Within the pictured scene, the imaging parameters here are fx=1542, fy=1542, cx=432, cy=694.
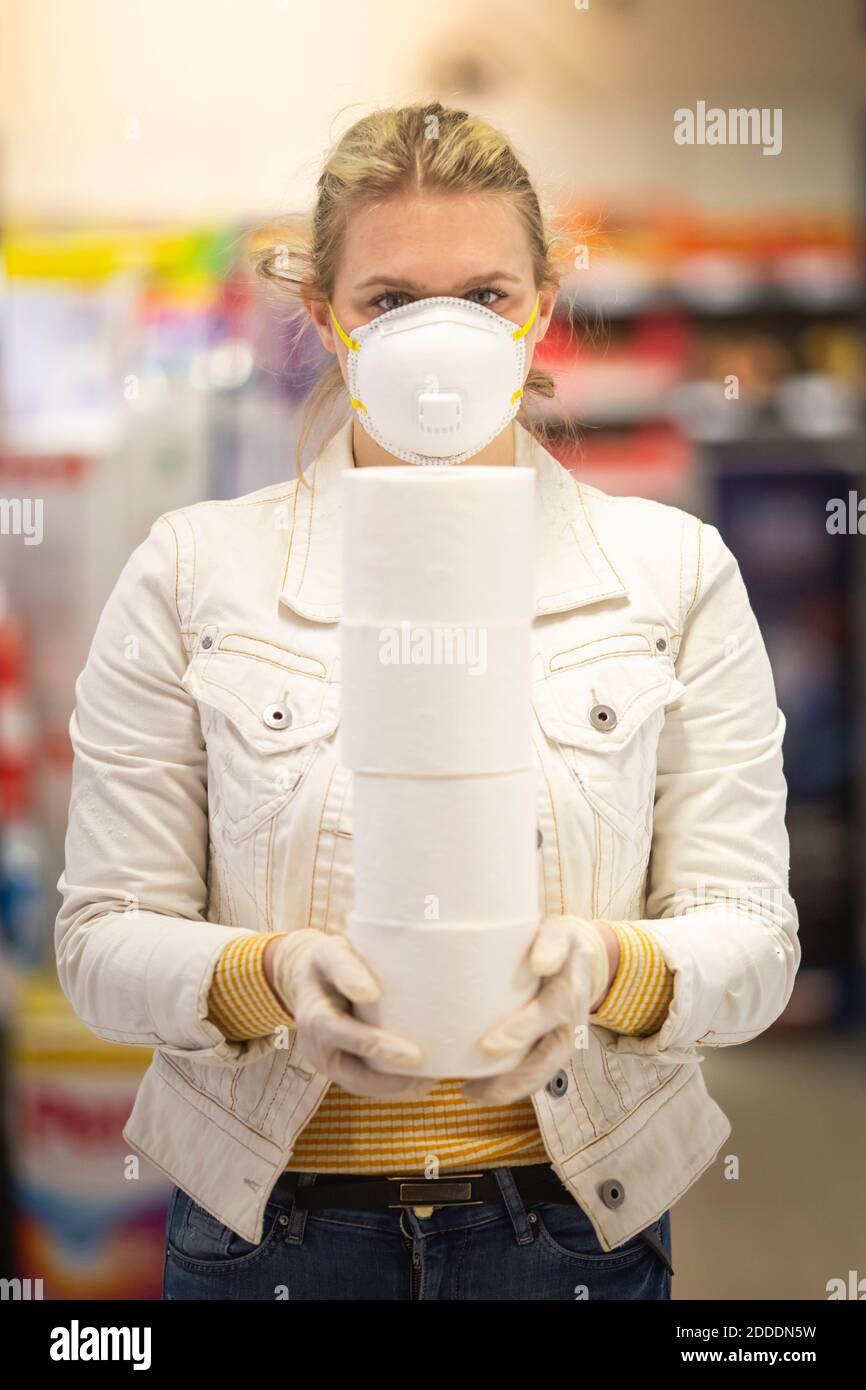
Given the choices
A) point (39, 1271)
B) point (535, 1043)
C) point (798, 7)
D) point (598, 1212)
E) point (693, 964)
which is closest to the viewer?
point (535, 1043)

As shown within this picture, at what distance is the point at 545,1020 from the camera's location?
1291mm

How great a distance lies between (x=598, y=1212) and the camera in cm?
153

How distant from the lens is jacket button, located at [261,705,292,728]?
4.93 feet

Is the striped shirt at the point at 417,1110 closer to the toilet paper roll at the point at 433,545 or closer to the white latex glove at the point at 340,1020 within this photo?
the white latex glove at the point at 340,1020

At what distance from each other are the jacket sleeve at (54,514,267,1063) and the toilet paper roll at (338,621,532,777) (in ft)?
1.00

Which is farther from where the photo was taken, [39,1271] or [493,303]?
[39,1271]

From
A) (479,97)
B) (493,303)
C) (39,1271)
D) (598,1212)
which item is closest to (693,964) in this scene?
(598,1212)

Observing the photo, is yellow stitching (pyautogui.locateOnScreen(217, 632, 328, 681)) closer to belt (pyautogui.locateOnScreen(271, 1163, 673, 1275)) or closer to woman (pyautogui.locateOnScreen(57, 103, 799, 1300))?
woman (pyautogui.locateOnScreen(57, 103, 799, 1300))

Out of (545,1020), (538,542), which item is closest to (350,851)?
(545,1020)

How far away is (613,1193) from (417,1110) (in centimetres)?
24

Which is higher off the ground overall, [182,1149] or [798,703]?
[798,703]

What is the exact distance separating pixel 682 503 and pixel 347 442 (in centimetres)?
385

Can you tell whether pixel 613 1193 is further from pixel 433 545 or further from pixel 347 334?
pixel 347 334
